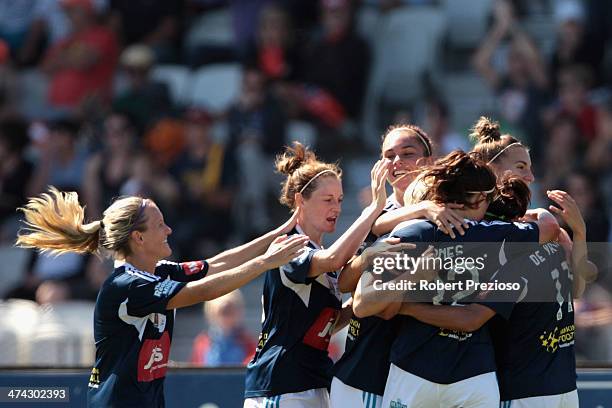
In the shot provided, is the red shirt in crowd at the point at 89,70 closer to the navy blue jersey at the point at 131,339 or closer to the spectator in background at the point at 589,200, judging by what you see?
the spectator in background at the point at 589,200

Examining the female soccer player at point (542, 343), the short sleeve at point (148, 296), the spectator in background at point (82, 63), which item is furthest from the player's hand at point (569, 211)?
the spectator in background at point (82, 63)

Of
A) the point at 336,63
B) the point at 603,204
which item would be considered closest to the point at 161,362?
the point at 603,204

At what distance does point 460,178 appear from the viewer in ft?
14.6

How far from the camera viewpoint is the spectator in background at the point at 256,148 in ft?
32.2

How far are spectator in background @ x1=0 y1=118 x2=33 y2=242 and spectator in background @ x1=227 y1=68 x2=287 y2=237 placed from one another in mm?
1963

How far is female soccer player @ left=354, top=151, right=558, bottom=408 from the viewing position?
4363mm

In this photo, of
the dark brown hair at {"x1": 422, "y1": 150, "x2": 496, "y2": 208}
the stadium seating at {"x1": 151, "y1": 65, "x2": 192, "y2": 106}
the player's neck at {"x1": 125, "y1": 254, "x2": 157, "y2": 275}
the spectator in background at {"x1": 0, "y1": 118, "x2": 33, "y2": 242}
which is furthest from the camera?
the stadium seating at {"x1": 151, "y1": 65, "x2": 192, "y2": 106}

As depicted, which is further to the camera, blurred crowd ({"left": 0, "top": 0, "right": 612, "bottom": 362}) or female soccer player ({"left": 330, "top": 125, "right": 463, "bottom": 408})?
blurred crowd ({"left": 0, "top": 0, "right": 612, "bottom": 362})

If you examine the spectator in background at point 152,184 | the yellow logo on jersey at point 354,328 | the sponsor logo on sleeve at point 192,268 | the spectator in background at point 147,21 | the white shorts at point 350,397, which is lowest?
the white shorts at point 350,397

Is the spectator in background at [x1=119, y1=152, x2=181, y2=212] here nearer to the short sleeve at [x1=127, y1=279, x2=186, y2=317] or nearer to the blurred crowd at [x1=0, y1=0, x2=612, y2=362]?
the blurred crowd at [x1=0, y1=0, x2=612, y2=362]

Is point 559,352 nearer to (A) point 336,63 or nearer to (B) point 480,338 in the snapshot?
(B) point 480,338

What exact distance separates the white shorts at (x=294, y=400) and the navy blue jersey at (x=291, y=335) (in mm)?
21

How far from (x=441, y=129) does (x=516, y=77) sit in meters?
0.87

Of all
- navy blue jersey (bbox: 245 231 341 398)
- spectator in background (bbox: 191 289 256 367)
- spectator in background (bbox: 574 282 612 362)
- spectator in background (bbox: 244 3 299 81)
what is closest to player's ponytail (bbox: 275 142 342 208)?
navy blue jersey (bbox: 245 231 341 398)
